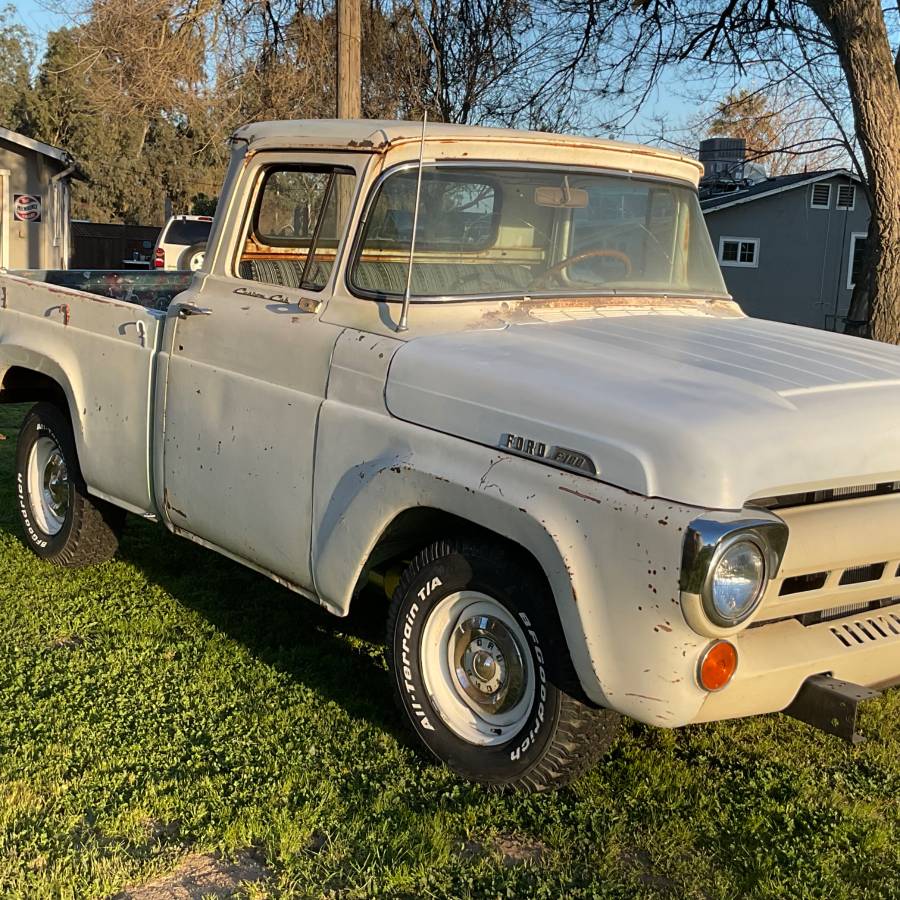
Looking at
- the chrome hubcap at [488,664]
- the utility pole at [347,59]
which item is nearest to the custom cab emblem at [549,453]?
the chrome hubcap at [488,664]

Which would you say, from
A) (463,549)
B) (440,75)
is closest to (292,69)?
(440,75)

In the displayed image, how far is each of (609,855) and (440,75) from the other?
13303mm

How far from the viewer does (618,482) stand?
2834 millimetres

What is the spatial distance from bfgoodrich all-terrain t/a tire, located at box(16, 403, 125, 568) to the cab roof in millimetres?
1993

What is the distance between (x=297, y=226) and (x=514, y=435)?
64.7 inches

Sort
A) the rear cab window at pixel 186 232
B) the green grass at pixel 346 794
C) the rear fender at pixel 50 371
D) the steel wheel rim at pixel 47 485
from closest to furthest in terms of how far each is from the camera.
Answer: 1. the green grass at pixel 346 794
2. the rear fender at pixel 50 371
3. the steel wheel rim at pixel 47 485
4. the rear cab window at pixel 186 232

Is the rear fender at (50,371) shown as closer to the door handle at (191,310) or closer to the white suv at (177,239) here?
the door handle at (191,310)

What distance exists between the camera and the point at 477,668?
345cm

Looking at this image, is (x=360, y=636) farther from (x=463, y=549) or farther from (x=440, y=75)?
(x=440, y=75)

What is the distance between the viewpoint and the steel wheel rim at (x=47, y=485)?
5668 mm

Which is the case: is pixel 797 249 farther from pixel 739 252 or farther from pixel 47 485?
pixel 47 485

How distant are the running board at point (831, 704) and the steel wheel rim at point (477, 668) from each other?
801 millimetres

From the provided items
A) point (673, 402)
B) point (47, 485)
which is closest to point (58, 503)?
point (47, 485)

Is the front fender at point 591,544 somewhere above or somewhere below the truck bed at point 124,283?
below
